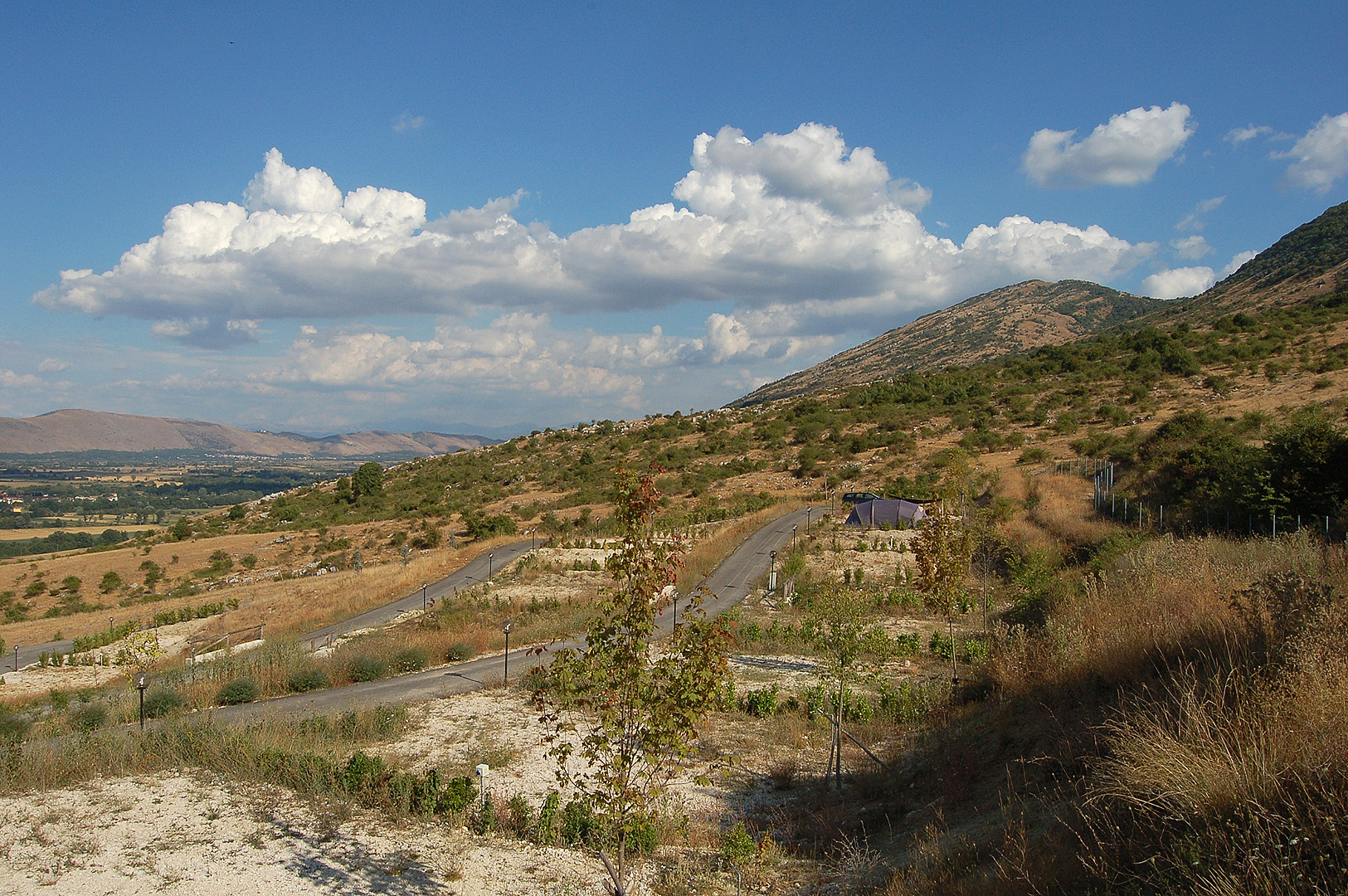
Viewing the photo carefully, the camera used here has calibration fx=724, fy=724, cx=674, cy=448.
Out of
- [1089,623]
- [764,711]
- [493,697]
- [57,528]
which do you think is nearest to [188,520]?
[57,528]

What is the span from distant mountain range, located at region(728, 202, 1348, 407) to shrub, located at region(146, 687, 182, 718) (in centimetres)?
8030

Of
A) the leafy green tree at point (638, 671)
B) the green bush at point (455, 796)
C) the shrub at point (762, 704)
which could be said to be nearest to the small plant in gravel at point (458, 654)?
the shrub at point (762, 704)

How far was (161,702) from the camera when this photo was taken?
534 inches

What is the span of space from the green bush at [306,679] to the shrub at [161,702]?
209cm

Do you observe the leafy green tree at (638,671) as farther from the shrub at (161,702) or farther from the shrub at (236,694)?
the shrub at (236,694)

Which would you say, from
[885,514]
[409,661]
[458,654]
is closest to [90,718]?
[409,661]

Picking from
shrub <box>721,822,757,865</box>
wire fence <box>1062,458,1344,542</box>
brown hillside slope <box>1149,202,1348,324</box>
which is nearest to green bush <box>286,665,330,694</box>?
shrub <box>721,822,757,865</box>

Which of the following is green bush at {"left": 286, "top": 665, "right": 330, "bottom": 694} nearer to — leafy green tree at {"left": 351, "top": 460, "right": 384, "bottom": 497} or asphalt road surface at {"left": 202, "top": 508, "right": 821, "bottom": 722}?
asphalt road surface at {"left": 202, "top": 508, "right": 821, "bottom": 722}

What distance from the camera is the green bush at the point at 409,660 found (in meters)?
17.2

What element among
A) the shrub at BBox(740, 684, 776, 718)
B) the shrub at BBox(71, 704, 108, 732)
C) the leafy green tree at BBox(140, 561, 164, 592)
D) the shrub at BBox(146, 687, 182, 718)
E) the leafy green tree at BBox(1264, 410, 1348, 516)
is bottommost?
the leafy green tree at BBox(140, 561, 164, 592)

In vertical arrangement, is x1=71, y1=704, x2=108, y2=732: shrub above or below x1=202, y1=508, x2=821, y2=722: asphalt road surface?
above

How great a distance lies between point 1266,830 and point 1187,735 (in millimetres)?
1268

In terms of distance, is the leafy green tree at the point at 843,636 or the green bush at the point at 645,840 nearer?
the green bush at the point at 645,840

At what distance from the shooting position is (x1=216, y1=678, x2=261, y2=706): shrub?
14508mm
